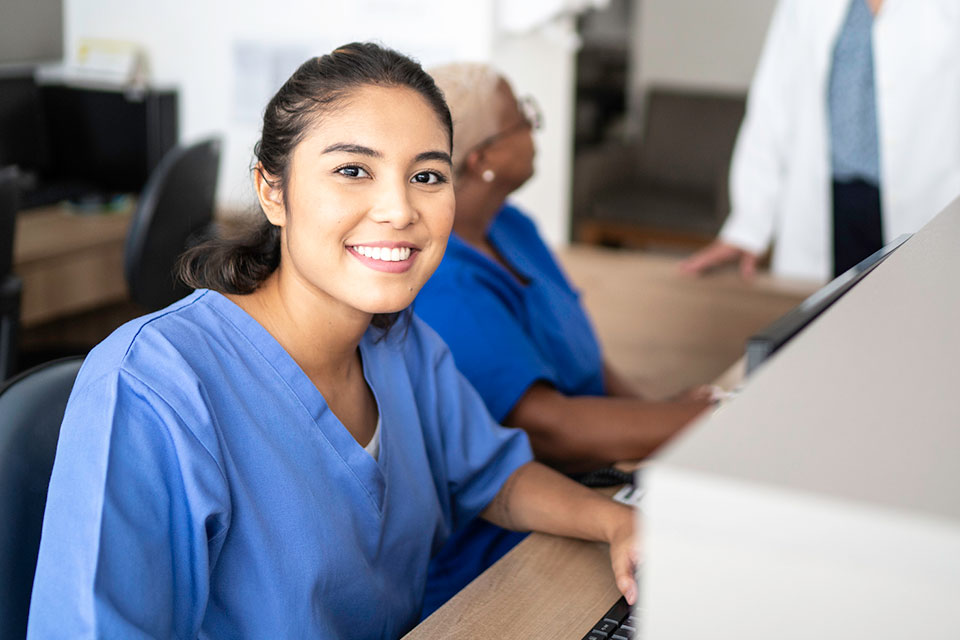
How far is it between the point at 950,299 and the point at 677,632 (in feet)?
1.27

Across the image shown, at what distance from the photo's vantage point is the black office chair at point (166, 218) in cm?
262

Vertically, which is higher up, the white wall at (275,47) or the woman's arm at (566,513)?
the white wall at (275,47)

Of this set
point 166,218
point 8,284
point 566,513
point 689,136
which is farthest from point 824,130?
point 689,136

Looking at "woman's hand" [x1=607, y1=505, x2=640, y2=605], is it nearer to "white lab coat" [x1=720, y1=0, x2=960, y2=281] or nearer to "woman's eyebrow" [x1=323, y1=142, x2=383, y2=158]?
"woman's eyebrow" [x1=323, y1=142, x2=383, y2=158]

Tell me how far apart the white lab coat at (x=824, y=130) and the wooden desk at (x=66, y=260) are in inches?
67.0

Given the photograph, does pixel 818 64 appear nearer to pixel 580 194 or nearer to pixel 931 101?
pixel 931 101

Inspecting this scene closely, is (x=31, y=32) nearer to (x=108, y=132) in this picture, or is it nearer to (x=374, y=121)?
(x=108, y=132)

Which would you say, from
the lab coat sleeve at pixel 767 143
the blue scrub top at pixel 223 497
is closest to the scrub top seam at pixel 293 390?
the blue scrub top at pixel 223 497

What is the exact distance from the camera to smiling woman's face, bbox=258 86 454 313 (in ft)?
3.35

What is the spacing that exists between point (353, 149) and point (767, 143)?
1.72 m

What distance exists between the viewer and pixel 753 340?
69cm

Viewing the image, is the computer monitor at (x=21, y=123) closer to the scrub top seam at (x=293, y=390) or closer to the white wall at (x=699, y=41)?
the scrub top seam at (x=293, y=390)

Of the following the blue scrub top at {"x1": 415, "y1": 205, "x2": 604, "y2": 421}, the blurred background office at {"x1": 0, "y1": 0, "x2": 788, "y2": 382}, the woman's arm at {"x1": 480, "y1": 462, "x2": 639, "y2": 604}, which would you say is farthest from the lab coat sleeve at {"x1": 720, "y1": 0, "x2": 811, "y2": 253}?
the woman's arm at {"x1": 480, "y1": 462, "x2": 639, "y2": 604}

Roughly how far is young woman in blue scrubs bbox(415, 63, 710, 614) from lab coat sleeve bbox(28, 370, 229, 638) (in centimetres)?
56
